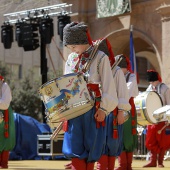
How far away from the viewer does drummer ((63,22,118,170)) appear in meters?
5.77

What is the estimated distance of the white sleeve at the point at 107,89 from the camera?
582 cm

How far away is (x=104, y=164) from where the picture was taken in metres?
7.68

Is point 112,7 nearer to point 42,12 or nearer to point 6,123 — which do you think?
point 42,12

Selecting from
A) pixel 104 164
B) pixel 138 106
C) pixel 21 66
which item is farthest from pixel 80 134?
pixel 21 66

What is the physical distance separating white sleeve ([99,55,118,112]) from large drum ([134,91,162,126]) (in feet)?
16.8

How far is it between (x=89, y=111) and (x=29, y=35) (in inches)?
528

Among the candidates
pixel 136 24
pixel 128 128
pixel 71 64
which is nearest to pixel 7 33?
pixel 136 24

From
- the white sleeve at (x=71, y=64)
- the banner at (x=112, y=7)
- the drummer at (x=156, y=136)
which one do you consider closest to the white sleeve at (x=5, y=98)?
the drummer at (x=156, y=136)

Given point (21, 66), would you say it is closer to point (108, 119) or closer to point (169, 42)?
point (169, 42)

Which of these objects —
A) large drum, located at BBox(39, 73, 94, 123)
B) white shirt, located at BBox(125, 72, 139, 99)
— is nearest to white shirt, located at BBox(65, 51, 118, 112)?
large drum, located at BBox(39, 73, 94, 123)

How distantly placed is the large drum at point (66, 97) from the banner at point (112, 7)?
40.0 feet

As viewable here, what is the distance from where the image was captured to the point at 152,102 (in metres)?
11.1

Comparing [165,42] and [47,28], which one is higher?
[47,28]

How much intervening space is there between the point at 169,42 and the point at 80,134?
11.6m
